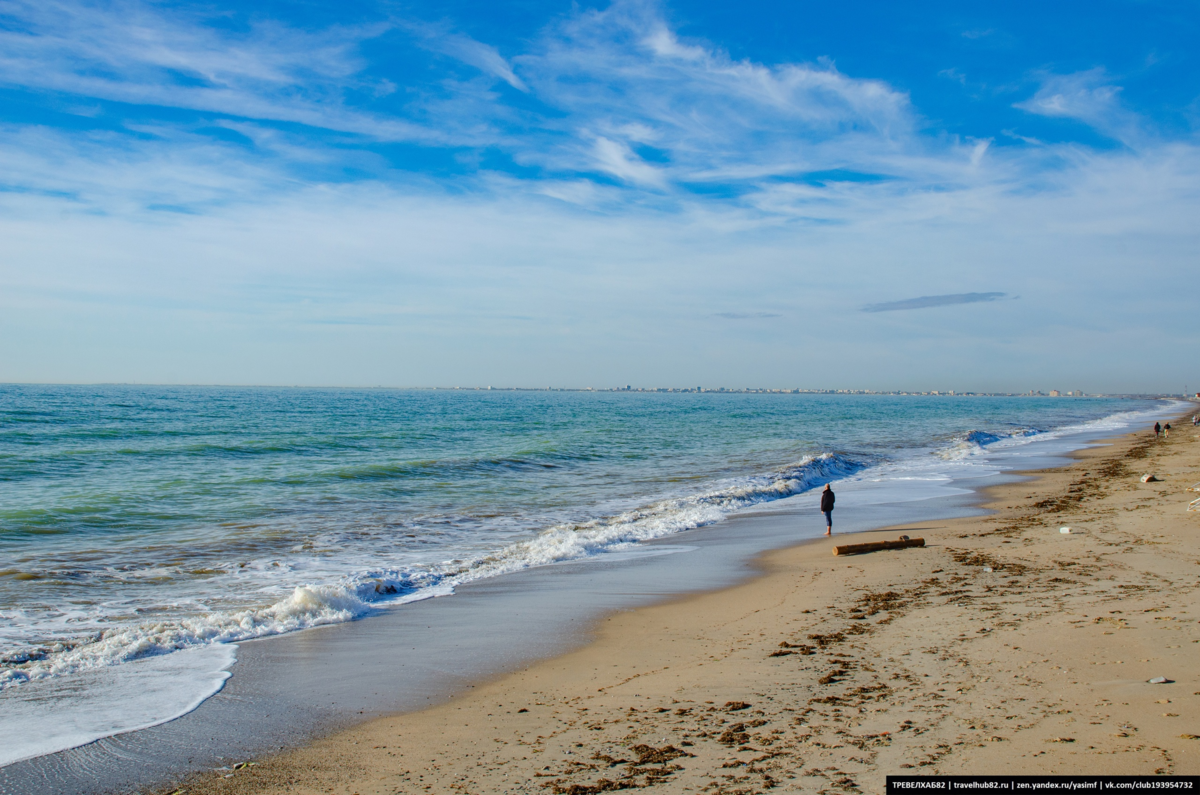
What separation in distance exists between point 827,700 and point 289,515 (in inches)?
655

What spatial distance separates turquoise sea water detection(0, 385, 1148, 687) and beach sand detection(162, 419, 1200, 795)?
14.4 ft

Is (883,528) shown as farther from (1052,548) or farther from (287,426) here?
(287,426)

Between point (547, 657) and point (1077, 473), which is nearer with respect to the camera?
point (547, 657)

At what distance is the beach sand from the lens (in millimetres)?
4844

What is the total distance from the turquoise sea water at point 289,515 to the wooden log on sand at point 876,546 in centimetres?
476

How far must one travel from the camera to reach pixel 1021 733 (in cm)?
510

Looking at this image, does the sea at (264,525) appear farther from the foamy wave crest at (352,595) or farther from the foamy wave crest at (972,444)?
the foamy wave crest at (972,444)

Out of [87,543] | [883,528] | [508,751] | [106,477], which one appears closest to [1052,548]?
[883,528]

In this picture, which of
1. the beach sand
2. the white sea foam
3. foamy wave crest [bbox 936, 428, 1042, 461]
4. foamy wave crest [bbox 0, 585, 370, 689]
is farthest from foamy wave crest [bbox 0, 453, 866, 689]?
foamy wave crest [bbox 936, 428, 1042, 461]

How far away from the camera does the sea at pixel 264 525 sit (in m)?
7.89

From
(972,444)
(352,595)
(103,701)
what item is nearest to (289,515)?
(352,595)

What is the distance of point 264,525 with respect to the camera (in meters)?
17.3

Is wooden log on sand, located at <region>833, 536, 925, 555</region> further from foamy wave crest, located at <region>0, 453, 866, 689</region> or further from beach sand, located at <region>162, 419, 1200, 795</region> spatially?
foamy wave crest, located at <region>0, 453, 866, 689</region>

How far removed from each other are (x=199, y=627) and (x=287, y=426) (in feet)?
155
